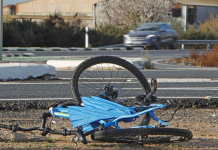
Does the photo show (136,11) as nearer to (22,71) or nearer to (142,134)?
(22,71)

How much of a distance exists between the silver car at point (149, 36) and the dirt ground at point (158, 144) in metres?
18.9

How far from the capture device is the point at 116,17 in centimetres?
4119

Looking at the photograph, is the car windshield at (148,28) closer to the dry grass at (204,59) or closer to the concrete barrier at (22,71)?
the dry grass at (204,59)

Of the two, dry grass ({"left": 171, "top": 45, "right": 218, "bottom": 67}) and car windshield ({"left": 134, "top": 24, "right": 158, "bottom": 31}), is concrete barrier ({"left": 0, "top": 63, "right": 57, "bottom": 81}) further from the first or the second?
car windshield ({"left": 134, "top": 24, "right": 158, "bottom": 31})

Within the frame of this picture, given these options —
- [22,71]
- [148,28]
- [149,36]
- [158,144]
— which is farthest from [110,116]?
[148,28]

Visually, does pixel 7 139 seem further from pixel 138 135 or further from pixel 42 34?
pixel 42 34

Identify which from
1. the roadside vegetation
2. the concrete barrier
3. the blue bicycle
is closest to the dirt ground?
the blue bicycle

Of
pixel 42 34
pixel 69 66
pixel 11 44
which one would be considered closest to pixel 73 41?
pixel 42 34

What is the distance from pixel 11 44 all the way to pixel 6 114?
79.5ft

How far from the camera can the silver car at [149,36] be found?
24.6 m

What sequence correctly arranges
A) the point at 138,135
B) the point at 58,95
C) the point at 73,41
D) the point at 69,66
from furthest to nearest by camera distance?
the point at 73,41
the point at 69,66
the point at 58,95
the point at 138,135

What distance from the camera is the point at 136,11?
1591 inches

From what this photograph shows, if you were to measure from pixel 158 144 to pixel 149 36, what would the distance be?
2117cm

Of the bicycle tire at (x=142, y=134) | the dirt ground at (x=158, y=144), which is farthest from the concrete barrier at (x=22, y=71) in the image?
the bicycle tire at (x=142, y=134)
